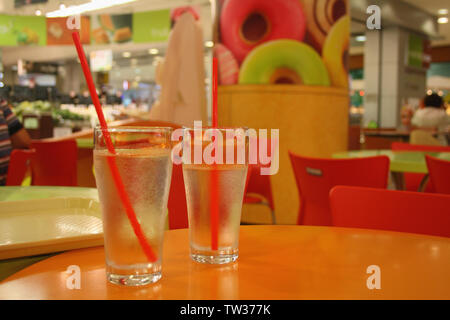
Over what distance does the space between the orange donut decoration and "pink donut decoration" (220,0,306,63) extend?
0.06 meters

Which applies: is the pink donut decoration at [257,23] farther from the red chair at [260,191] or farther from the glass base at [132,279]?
the glass base at [132,279]

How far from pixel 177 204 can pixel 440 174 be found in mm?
1243

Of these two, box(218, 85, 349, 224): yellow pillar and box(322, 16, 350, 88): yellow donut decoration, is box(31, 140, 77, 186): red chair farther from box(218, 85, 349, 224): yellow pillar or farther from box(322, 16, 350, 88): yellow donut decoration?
box(322, 16, 350, 88): yellow donut decoration

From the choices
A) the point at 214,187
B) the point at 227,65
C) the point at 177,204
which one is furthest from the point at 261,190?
the point at 214,187

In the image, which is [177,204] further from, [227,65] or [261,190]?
[227,65]

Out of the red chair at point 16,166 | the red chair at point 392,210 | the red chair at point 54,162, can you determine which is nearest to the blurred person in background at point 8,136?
the red chair at point 16,166

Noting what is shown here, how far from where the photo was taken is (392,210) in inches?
48.6

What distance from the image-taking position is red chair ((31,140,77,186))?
3.25 meters

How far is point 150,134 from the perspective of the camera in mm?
676

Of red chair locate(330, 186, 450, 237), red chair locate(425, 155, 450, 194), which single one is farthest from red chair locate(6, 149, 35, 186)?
red chair locate(425, 155, 450, 194)

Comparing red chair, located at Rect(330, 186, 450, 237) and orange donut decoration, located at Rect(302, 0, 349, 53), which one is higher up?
orange donut decoration, located at Rect(302, 0, 349, 53)
